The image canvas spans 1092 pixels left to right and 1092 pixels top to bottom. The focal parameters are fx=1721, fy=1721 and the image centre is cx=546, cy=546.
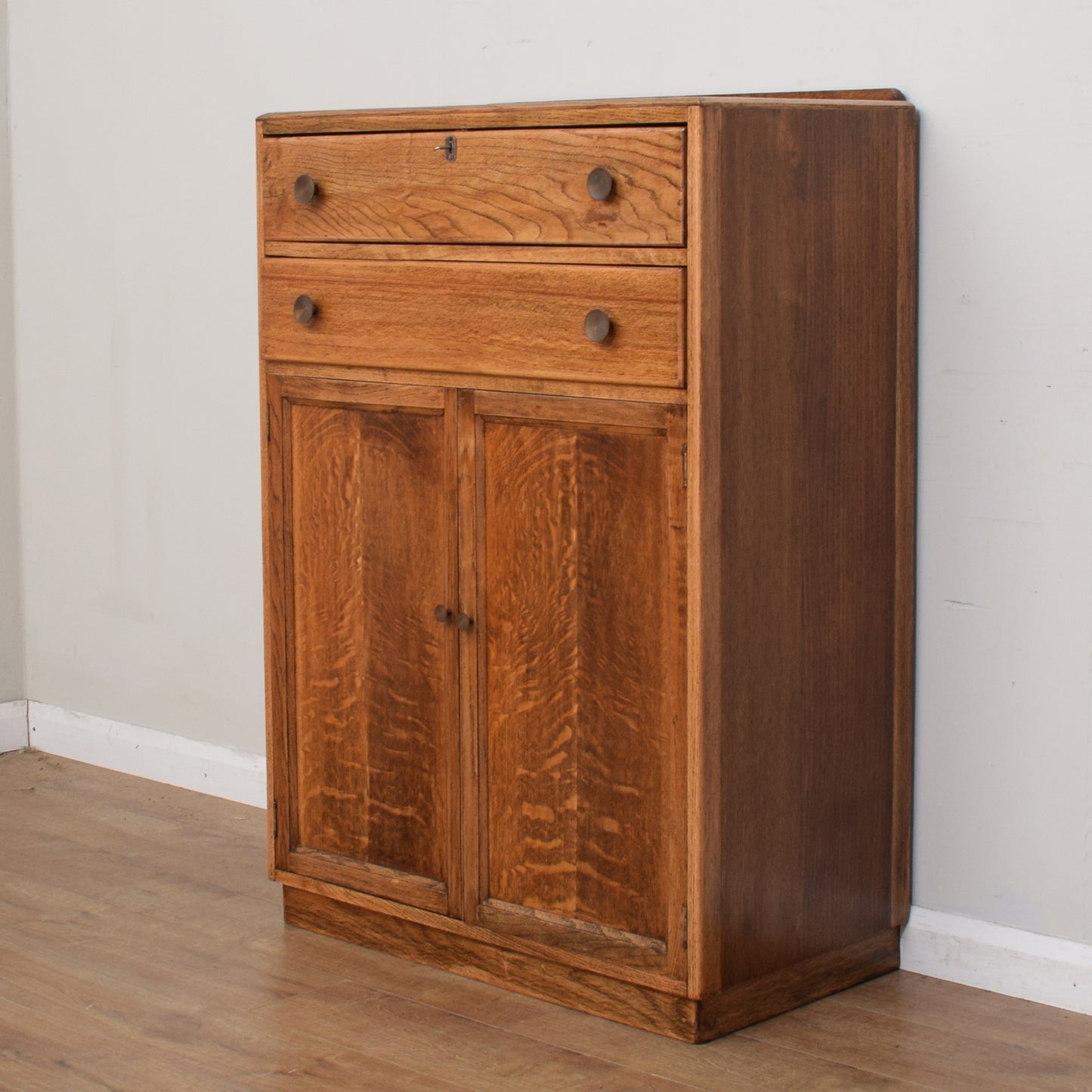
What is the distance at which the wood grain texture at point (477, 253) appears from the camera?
2.02m

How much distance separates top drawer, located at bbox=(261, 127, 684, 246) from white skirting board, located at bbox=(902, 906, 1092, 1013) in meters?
1.04

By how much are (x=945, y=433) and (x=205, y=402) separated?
4.88ft

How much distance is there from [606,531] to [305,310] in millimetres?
559

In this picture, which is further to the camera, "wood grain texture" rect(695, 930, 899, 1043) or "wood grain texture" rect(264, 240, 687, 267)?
"wood grain texture" rect(695, 930, 899, 1043)

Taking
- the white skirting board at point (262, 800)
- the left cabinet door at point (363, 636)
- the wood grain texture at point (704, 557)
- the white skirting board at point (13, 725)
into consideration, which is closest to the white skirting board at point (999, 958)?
the white skirting board at point (262, 800)

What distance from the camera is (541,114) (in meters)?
2.10

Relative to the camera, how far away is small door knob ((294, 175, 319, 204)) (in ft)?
7.63

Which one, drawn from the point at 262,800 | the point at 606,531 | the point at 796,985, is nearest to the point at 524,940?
the point at 796,985

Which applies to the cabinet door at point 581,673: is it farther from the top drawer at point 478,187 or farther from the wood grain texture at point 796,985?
the top drawer at point 478,187

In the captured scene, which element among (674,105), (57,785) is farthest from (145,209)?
(674,105)

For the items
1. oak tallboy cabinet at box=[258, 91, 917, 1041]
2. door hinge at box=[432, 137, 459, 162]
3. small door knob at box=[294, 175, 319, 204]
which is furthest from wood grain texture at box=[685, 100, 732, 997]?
small door knob at box=[294, 175, 319, 204]

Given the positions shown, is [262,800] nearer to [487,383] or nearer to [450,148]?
[487,383]

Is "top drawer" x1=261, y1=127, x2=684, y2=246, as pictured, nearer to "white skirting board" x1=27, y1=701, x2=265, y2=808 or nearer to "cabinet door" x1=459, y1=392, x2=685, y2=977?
"cabinet door" x1=459, y1=392, x2=685, y2=977

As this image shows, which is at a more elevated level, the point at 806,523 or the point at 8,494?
the point at 806,523
